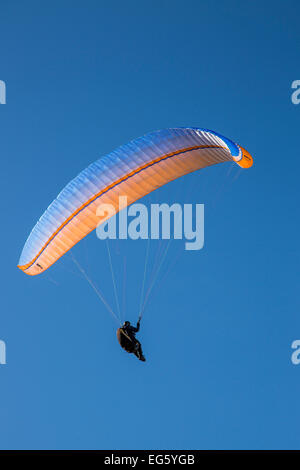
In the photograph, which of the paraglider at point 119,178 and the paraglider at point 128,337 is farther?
the paraglider at point 128,337

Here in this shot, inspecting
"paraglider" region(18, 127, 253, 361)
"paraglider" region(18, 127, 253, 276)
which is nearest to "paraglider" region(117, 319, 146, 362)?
"paraglider" region(18, 127, 253, 361)

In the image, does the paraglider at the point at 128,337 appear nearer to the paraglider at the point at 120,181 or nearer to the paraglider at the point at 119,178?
the paraglider at the point at 120,181

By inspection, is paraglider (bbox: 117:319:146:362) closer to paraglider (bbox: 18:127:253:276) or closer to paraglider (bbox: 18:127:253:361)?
paraglider (bbox: 18:127:253:361)

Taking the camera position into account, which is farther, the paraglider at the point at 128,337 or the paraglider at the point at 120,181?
the paraglider at the point at 128,337

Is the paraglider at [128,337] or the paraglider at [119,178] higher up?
the paraglider at [119,178]

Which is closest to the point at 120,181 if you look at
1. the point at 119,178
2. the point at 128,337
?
the point at 119,178

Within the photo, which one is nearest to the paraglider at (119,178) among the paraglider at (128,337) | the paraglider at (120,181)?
the paraglider at (120,181)

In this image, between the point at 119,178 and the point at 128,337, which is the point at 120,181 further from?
the point at 128,337

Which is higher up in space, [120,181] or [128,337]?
[120,181]
